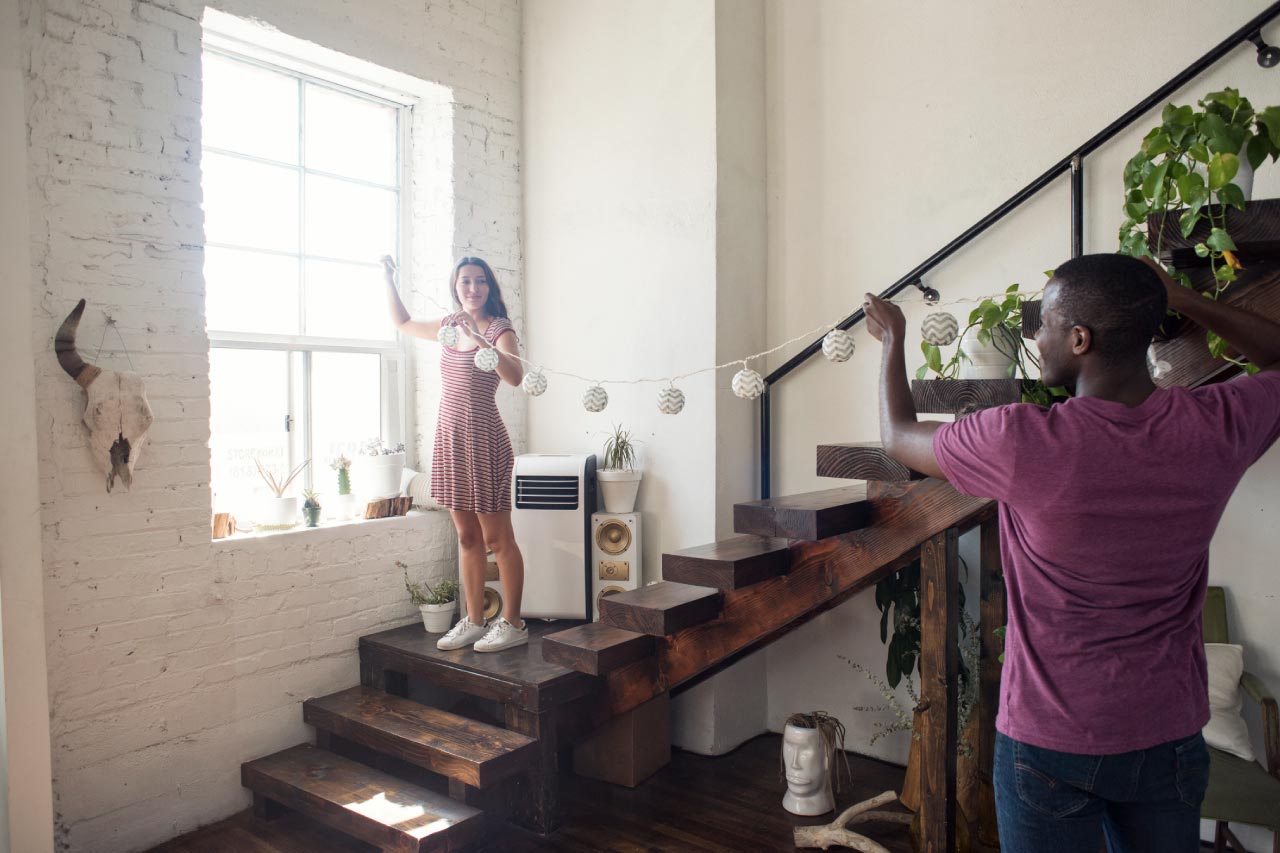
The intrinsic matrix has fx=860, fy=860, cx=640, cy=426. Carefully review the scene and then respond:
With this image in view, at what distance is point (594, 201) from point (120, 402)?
1.93 metres

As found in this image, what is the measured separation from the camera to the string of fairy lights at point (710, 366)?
2051mm

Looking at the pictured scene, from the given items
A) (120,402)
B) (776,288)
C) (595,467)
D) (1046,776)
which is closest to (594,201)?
(776,288)

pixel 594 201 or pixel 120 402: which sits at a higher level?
pixel 594 201

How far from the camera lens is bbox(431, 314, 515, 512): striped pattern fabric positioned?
122 inches

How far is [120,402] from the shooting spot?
2547 mm

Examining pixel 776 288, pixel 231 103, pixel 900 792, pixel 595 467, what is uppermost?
pixel 231 103

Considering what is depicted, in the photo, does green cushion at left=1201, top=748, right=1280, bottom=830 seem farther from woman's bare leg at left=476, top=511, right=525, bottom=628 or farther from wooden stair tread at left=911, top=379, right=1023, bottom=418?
woman's bare leg at left=476, top=511, right=525, bottom=628

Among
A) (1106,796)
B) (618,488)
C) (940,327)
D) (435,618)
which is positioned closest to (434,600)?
(435,618)

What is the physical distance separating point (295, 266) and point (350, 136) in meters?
0.62

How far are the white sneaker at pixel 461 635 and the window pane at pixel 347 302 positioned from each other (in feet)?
4.08

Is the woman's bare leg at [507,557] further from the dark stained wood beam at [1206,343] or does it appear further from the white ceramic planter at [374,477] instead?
the dark stained wood beam at [1206,343]

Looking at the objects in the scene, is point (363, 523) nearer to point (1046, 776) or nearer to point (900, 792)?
point (900, 792)

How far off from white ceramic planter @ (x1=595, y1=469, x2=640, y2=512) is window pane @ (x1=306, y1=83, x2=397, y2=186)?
62.0 inches

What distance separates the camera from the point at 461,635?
3.17m
